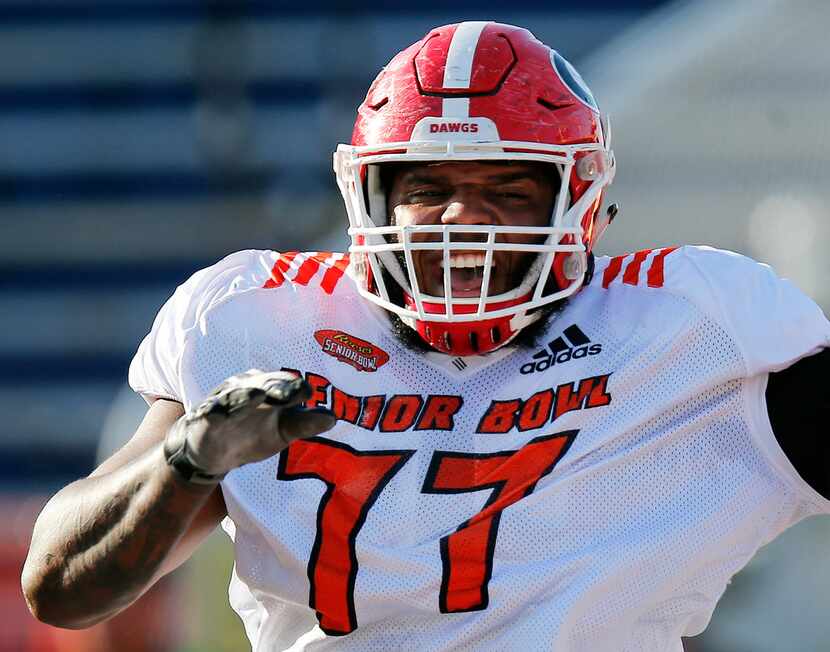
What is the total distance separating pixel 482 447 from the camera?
140 centimetres

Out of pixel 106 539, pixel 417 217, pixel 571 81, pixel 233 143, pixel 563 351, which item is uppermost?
pixel 571 81

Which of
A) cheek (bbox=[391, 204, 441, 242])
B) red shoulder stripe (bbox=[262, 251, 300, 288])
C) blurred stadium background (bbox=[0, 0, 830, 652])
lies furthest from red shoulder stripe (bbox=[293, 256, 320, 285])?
blurred stadium background (bbox=[0, 0, 830, 652])

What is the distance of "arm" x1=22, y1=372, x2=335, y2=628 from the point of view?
1.13 metres

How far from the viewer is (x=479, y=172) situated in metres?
1.50

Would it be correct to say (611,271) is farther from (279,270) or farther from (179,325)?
(179,325)

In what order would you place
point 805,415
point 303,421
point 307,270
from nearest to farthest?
1. point 303,421
2. point 805,415
3. point 307,270

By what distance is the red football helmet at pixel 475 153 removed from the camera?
1.45 metres

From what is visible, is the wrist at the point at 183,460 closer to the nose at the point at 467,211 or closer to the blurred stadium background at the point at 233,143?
the nose at the point at 467,211

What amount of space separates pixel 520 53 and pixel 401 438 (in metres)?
0.47

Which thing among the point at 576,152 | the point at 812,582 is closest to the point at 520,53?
the point at 576,152

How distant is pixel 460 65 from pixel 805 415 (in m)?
0.53

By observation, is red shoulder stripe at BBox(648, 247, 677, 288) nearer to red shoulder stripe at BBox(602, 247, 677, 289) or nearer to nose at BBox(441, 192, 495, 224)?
red shoulder stripe at BBox(602, 247, 677, 289)

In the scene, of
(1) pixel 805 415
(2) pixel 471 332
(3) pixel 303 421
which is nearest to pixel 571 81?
(2) pixel 471 332

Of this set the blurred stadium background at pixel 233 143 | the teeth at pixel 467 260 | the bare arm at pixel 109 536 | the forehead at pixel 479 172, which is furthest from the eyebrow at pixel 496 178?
the blurred stadium background at pixel 233 143
